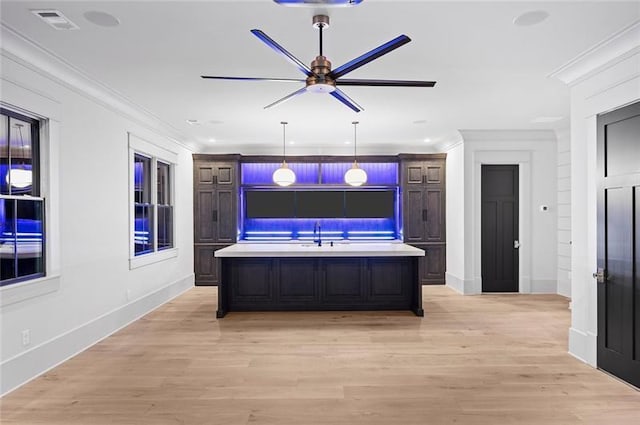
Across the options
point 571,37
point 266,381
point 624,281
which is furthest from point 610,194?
point 266,381

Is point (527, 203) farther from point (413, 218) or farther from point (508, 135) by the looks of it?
point (413, 218)

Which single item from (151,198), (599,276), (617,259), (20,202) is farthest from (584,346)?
(151,198)

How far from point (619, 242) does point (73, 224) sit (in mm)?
4808

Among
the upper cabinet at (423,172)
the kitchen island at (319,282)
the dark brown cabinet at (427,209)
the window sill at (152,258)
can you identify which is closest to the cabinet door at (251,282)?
the kitchen island at (319,282)

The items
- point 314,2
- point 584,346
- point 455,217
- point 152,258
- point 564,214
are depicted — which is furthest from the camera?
point 455,217

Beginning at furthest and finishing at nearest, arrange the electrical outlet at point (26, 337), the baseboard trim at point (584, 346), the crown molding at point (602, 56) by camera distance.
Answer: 1. the baseboard trim at point (584, 346)
2. the electrical outlet at point (26, 337)
3. the crown molding at point (602, 56)

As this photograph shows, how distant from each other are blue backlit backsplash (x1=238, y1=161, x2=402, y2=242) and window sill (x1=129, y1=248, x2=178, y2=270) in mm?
1678

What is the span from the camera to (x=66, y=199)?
4.01 m

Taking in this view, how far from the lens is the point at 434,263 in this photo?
26.4 feet

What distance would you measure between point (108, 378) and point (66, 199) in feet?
5.55

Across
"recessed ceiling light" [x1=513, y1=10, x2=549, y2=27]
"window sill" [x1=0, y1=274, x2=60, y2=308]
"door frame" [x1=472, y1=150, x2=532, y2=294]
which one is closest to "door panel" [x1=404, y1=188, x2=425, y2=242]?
"door frame" [x1=472, y1=150, x2=532, y2=294]

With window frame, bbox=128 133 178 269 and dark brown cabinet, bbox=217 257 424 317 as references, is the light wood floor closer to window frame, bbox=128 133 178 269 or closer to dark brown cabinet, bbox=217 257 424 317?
dark brown cabinet, bbox=217 257 424 317

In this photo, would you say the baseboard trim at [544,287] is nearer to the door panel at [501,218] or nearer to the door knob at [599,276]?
the door panel at [501,218]

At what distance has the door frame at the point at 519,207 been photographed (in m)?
7.07
